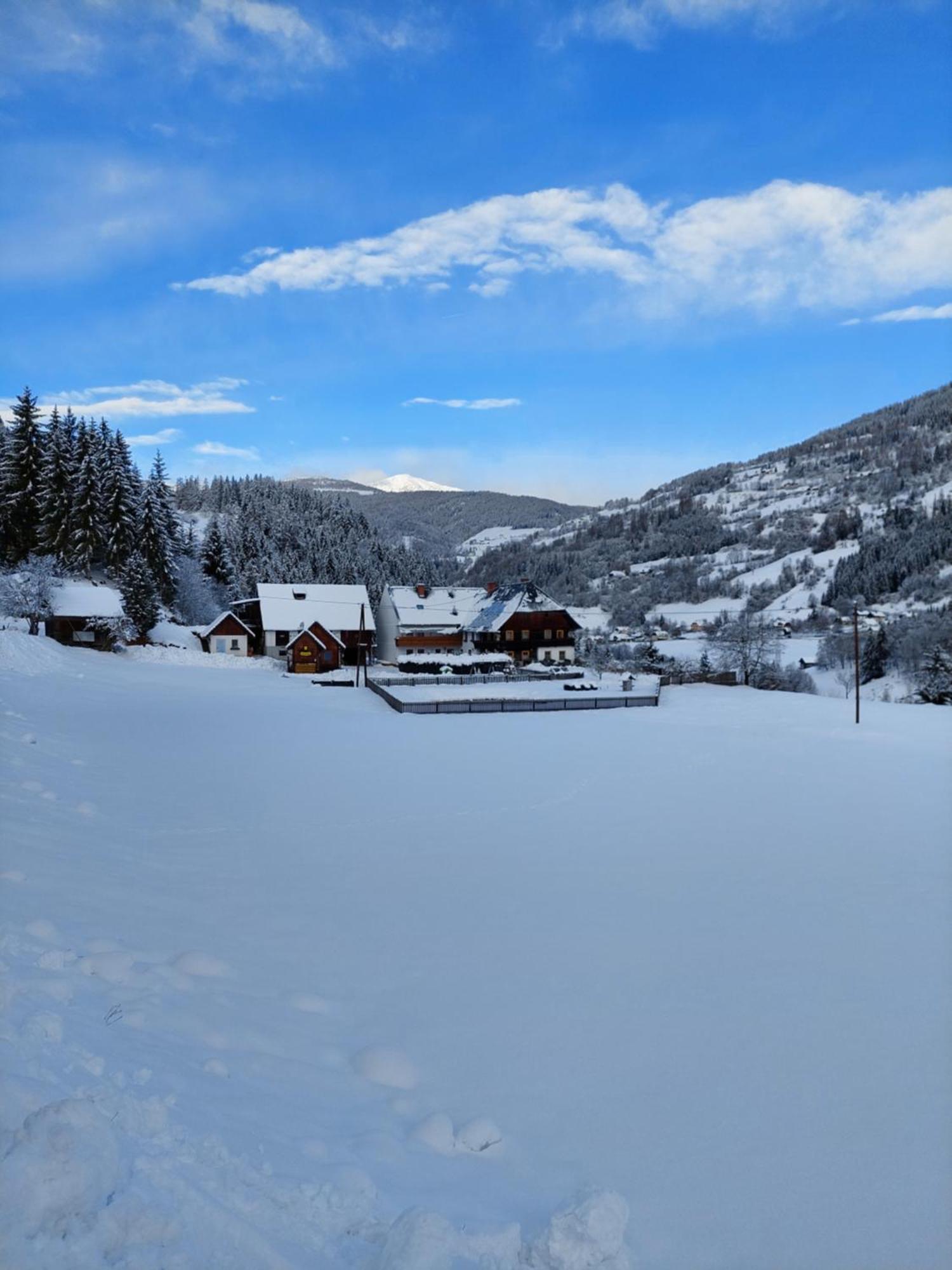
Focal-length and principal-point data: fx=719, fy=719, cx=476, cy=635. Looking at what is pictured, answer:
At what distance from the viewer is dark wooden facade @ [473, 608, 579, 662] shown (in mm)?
60062

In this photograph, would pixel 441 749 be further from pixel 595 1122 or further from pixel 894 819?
pixel 595 1122

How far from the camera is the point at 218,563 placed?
244 ft

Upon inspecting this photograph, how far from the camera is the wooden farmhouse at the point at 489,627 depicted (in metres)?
60.0

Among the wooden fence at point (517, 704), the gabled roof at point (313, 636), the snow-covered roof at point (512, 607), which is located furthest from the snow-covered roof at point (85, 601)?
the snow-covered roof at point (512, 607)

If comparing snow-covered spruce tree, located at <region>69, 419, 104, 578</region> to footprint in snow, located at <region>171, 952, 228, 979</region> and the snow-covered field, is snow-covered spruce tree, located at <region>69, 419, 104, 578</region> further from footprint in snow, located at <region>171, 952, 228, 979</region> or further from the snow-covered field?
footprint in snow, located at <region>171, 952, 228, 979</region>

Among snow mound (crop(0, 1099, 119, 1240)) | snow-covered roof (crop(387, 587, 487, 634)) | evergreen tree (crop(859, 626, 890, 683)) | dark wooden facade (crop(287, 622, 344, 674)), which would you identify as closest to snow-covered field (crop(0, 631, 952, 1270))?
snow mound (crop(0, 1099, 119, 1240))

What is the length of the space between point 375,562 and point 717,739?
87932mm

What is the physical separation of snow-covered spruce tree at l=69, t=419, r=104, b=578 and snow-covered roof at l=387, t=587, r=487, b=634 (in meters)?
23.3

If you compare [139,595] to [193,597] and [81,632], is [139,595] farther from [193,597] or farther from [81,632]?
[193,597]

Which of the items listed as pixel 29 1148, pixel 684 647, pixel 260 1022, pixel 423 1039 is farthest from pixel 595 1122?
pixel 684 647

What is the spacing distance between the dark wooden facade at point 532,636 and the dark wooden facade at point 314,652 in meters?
13.4

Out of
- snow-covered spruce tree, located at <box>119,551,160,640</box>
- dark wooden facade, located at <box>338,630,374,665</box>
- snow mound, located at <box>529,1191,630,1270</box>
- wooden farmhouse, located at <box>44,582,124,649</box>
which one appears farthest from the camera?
dark wooden facade, located at <box>338,630,374,665</box>

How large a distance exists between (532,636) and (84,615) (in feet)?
109

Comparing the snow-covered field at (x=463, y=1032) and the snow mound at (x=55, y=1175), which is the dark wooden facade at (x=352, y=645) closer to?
the snow-covered field at (x=463, y=1032)
